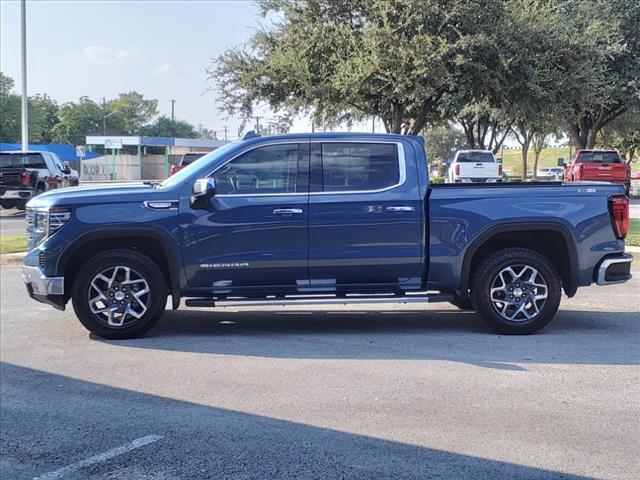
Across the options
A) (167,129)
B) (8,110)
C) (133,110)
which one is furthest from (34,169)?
(133,110)

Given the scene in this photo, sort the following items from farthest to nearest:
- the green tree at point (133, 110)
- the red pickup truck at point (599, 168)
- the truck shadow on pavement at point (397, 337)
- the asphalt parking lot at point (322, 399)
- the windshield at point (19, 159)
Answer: the green tree at point (133, 110) < the red pickup truck at point (599, 168) < the windshield at point (19, 159) < the truck shadow on pavement at point (397, 337) < the asphalt parking lot at point (322, 399)

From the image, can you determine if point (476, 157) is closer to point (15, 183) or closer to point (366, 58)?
point (366, 58)

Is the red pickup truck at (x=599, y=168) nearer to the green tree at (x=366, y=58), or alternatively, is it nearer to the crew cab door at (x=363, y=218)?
the green tree at (x=366, y=58)

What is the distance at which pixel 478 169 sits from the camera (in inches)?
1081

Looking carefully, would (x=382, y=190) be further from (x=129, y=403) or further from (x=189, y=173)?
(x=129, y=403)

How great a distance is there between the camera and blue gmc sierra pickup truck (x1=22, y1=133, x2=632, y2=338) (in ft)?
21.3

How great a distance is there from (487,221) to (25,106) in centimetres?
2086

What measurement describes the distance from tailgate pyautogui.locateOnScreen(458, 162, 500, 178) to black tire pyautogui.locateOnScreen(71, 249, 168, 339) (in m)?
22.4

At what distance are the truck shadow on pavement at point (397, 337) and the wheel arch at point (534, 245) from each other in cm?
57

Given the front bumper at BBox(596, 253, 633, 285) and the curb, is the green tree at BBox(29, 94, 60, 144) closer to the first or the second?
the curb

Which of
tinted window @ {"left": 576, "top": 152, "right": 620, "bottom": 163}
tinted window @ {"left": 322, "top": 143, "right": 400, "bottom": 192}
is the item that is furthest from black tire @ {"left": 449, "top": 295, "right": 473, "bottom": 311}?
tinted window @ {"left": 576, "top": 152, "right": 620, "bottom": 163}

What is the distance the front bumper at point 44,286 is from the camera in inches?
254

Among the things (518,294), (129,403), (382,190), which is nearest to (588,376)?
(518,294)

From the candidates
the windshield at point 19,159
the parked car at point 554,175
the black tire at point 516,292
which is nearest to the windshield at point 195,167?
the black tire at point 516,292
